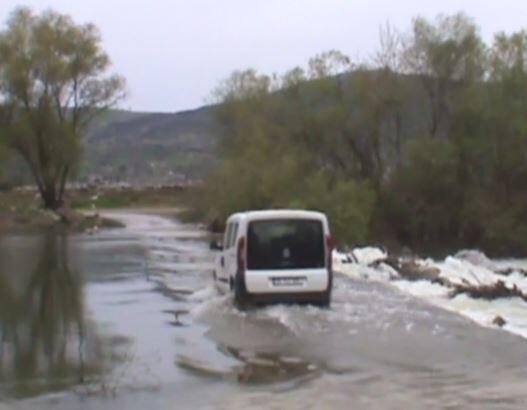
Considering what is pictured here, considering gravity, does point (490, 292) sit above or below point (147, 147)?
below

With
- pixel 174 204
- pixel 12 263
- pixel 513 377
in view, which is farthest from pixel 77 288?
pixel 174 204

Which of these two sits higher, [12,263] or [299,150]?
[299,150]

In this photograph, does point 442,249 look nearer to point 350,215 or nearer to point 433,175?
point 433,175

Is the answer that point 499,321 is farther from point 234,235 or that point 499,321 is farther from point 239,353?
point 234,235

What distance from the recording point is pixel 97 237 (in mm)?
53188

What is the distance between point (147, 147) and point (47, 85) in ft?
329

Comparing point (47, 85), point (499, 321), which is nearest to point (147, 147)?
point (47, 85)

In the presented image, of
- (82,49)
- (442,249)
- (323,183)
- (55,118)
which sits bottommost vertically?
(442,249)

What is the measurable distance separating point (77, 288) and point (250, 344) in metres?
9.99

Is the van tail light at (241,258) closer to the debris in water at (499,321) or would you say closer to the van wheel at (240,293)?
the van wheel at (240,293)

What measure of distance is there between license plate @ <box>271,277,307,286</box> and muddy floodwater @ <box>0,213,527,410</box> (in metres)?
0.44

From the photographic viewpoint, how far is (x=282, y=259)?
61.7 ft

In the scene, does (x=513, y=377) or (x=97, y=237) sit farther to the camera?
(x=97, y=237)

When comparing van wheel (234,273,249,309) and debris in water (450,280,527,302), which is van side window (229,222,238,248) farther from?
debris in water (450,280,527,302)
